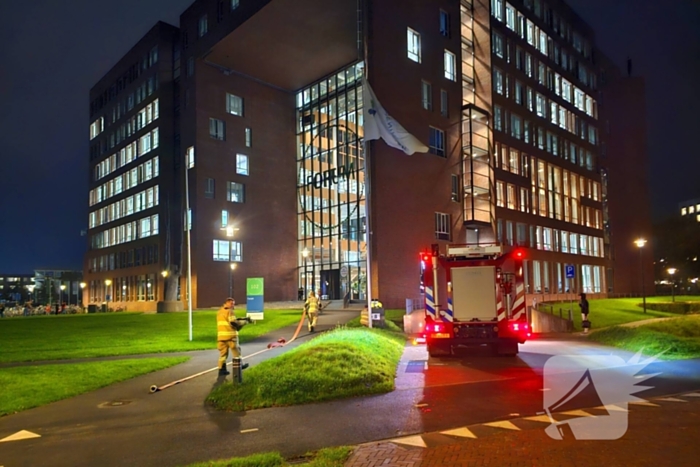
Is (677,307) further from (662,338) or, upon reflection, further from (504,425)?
(504,425)

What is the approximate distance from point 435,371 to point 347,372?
307cm

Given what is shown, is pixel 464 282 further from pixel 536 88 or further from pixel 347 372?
pixel 536 88

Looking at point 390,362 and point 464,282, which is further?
point 464,282

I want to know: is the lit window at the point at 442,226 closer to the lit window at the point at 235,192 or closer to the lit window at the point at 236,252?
the lit window at the point at 236,252

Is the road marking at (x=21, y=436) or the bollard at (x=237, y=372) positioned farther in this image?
the bollard at (x=237, y=372)

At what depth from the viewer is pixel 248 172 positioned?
48938 millimetres

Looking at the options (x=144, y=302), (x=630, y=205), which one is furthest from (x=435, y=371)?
(x=630, y=205)

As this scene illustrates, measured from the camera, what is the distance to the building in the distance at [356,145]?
39781 mm

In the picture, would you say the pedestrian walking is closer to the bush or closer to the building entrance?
the building entrance

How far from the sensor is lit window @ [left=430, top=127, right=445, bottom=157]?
139 feet

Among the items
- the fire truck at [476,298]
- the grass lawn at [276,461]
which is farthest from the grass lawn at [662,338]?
the grass lawn at [276,461]

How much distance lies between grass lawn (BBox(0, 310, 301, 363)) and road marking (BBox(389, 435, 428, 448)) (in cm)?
1245
